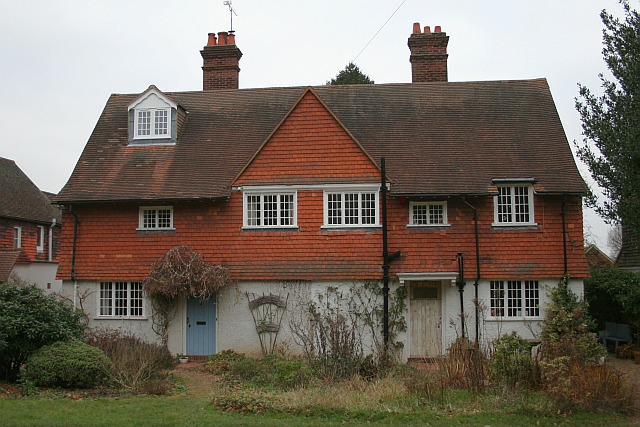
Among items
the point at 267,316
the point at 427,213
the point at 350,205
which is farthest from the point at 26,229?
the point at 427,213

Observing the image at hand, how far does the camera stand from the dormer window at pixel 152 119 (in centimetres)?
2259

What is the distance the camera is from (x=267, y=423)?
11023 mm

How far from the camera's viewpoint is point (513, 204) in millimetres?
20000

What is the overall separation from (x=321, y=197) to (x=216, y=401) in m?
9.13

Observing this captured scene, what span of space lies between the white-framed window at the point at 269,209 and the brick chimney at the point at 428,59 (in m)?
8.63

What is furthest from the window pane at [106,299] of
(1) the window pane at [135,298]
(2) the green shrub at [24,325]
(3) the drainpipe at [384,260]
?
(3) the drainpipe at [384,260]

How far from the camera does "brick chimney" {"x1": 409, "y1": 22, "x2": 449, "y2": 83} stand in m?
25.1

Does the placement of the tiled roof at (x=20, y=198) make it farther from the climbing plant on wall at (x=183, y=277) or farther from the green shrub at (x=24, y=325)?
the green shrub at (x=24, y=325)

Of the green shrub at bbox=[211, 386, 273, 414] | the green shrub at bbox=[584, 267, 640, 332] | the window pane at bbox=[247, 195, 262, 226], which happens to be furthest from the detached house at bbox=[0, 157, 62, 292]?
the green shrub at bbox=[584, 267, 640, 332]

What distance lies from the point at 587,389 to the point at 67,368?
11.0 meters

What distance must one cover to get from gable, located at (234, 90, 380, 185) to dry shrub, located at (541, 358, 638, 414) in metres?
9.49

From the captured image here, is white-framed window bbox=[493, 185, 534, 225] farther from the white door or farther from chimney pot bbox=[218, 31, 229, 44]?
chimney pot bbox=[218, 31, 229, 44]

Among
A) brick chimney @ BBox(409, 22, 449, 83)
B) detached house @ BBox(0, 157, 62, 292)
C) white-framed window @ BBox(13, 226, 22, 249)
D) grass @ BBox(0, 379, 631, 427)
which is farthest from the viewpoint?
white-framed window @ BBox(13, 226, 22, 249)

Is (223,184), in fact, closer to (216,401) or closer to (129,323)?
(129,323)
